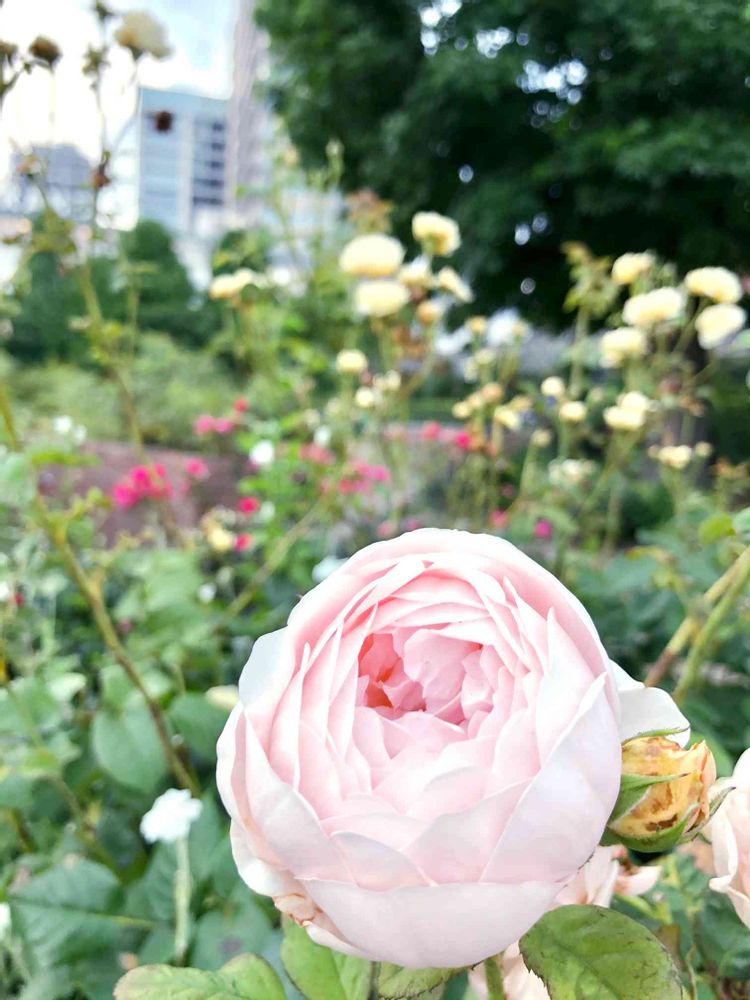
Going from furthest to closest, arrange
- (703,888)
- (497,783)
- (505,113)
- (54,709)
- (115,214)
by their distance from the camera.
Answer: (505,113)
(115,214)
(54,709)
(703,888)
(497,783)

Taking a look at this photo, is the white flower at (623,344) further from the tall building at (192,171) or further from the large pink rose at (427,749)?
the tall building at (192,171)

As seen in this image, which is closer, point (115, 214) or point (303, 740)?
point (303, 740)

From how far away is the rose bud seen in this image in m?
0.15

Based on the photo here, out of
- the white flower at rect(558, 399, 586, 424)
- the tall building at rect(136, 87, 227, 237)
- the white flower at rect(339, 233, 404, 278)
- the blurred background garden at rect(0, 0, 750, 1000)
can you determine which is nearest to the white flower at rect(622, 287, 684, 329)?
the blurred background garden at rect(0, 0, 750, 1000)

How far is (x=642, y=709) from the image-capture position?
0.16 m

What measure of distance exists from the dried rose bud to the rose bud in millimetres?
571

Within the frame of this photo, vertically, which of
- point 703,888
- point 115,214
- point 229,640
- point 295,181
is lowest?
point 229,640

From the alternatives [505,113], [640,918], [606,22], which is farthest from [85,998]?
[505,113]

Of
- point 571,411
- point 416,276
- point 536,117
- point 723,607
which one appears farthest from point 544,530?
point 536,117

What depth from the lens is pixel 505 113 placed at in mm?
2598

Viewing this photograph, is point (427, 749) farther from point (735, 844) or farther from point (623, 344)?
point (623, 344)

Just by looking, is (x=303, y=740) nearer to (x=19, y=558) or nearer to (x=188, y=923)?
(x=188, y=923)

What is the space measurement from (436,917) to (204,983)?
10 centimetres

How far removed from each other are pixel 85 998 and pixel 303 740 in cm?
37
